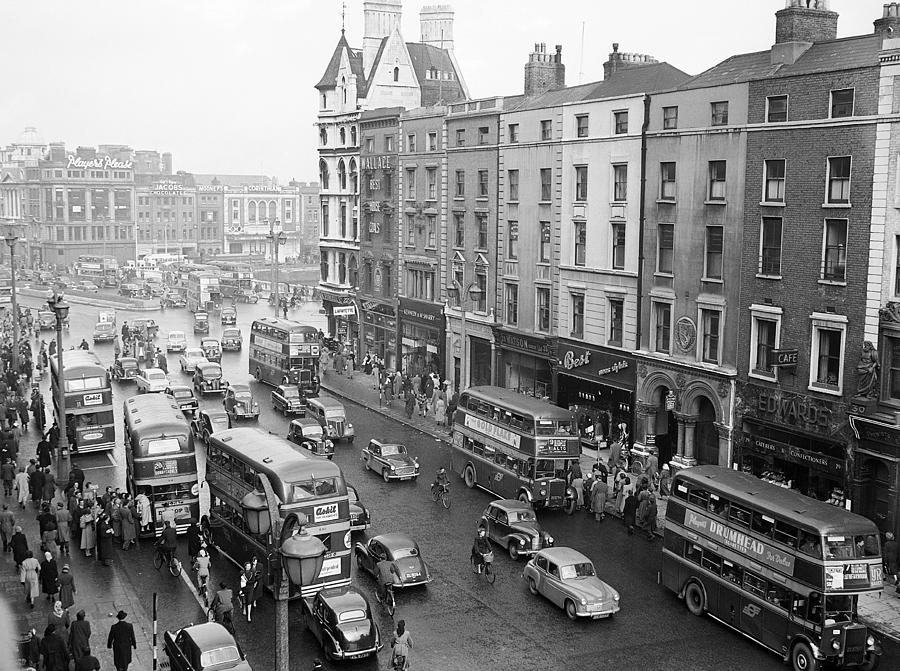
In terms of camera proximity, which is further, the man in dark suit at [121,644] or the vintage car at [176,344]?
the vintage car at [176,344]

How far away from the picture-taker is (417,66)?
262ft

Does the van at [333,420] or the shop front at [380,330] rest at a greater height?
the shop front at [380,330]

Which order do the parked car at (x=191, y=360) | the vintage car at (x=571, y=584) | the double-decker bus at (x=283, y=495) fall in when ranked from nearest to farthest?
the vintage car at (x=571, y=584)
the double-decker bus at (x=283, y=495)
the parked car at (x=191, y=360)

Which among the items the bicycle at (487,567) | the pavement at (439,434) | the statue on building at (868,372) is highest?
the statue on building at (868,372)

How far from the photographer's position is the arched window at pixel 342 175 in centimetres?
7631

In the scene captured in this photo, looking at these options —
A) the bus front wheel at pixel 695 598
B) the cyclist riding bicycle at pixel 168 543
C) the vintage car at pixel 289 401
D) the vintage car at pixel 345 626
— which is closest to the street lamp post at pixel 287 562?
the vintage car at pixel 345 626

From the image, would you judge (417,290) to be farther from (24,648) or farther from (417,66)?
(24,648)

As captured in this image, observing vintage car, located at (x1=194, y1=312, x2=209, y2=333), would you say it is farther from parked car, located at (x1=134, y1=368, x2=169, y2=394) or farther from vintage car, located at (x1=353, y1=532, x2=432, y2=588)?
vintage car, located at (x1=353, y1=532, x2=432, y2=588)

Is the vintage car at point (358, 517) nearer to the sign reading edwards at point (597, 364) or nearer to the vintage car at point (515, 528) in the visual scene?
the vintage car at point (515, 528)

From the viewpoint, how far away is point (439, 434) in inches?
2028

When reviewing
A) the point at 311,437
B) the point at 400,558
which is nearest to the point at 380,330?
the point at 311,437

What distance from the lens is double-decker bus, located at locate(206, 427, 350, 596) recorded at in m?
27.3

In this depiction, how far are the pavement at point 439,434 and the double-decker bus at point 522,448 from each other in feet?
8.62

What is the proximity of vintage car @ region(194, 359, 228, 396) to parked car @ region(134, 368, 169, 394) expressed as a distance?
2561mm
